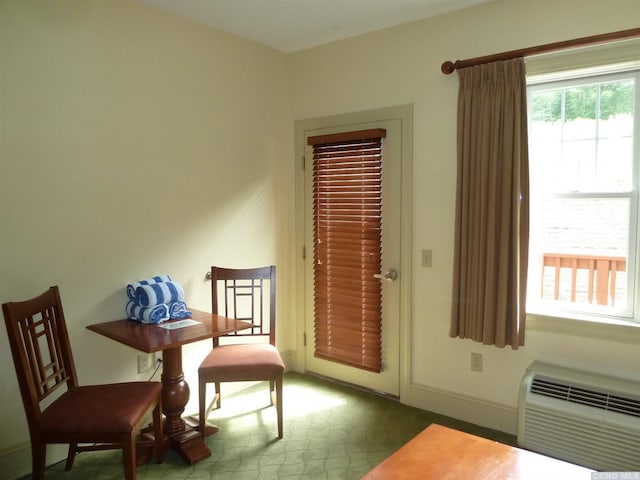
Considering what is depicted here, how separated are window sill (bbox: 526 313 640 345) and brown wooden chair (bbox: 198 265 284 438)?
1.52 metres

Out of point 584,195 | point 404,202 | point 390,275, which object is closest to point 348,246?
point 390,275

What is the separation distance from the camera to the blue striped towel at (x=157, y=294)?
9.00 ft

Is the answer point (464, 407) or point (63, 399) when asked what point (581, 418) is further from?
point (63, 399)

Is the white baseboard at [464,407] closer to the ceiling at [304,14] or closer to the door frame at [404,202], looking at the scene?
the door frame at [404,202]

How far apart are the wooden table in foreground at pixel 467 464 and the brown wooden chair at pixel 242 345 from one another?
1201mm

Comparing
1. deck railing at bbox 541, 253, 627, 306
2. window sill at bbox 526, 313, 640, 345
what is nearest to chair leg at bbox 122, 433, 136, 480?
window sill at bbox 526, 313, 640, 345

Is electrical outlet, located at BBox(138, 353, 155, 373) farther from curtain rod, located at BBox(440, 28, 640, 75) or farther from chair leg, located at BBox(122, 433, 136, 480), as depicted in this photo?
curtain rod, located at BBox(440, 28, 640, 75)

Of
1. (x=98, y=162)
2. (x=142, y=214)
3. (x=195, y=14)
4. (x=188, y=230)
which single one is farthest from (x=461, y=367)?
(x=195, y=14)

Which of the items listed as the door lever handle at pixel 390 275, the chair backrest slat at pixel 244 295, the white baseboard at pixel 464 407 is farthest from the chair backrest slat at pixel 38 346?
the white baseboard at pixel 464 407

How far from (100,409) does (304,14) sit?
2.56 metres

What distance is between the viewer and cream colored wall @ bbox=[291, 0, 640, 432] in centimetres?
267

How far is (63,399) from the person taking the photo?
2275 mm

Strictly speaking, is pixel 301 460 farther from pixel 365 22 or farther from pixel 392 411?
pixel 365 22

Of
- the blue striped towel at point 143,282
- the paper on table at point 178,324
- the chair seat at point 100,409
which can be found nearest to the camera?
the chair seat at point 100,409
